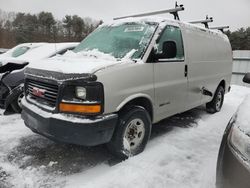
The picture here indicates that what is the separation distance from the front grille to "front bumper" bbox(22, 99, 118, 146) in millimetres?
173

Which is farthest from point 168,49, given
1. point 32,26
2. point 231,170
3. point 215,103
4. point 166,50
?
point 32,26

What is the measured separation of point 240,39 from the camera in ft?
82.3

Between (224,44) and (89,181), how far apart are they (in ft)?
16.8

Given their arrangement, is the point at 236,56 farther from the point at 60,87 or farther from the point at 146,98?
the point at 60,87

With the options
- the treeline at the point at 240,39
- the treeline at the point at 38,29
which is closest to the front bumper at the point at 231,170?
the treeline at the point at 38,29

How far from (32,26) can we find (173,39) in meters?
25.4

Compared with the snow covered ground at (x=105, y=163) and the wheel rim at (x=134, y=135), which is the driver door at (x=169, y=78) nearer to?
the wheel rim at (x=134, y=135)

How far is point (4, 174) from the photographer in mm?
3025

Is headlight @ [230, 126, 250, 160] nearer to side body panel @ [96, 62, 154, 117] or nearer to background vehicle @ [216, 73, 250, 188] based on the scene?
background vehicle @ [216, 73, 250, 188]

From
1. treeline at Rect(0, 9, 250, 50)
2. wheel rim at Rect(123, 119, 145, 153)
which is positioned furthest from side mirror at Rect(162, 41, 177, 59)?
treeline at Rect(0, 9, 250, 50)

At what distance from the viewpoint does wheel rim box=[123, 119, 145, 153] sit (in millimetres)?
3364

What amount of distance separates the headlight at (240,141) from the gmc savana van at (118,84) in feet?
4.81

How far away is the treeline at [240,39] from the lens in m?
24.6

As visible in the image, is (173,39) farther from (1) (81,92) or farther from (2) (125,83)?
(1) (81,92)
